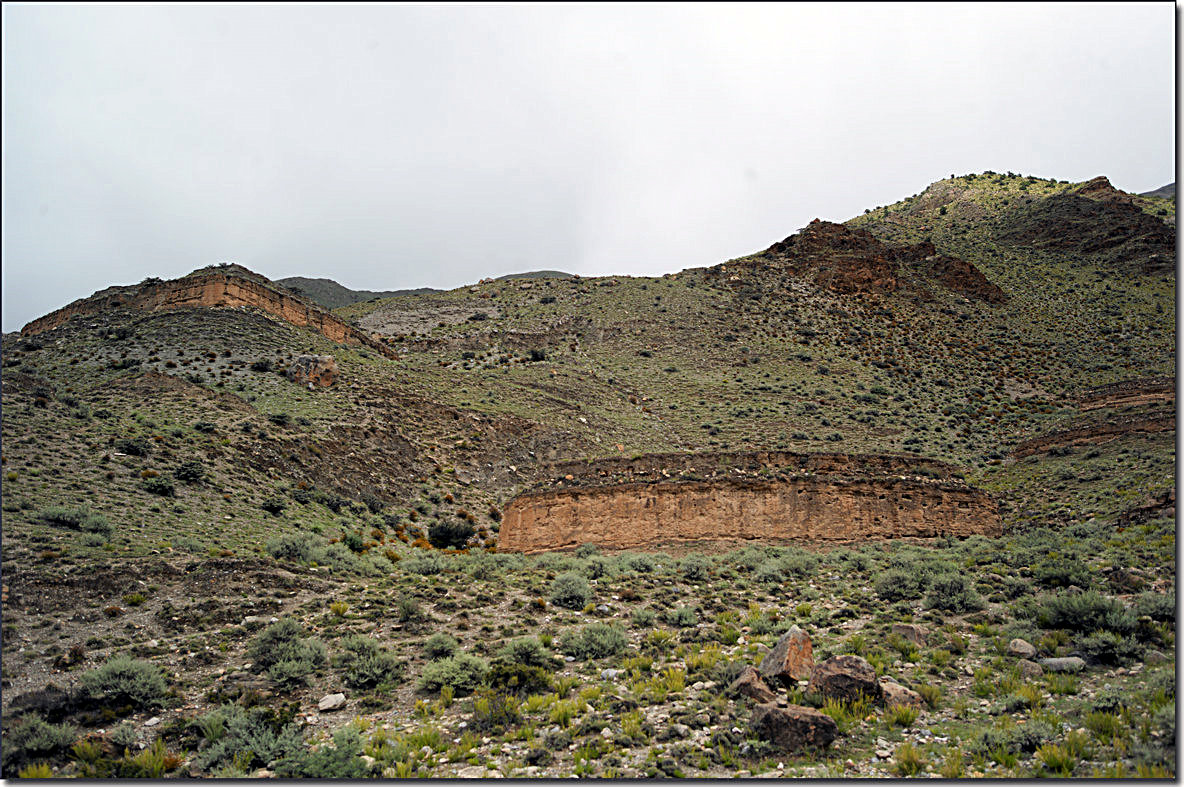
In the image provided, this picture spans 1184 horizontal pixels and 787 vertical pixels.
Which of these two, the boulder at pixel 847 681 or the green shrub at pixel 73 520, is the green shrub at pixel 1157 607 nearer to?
the boulder at pixel 847 681

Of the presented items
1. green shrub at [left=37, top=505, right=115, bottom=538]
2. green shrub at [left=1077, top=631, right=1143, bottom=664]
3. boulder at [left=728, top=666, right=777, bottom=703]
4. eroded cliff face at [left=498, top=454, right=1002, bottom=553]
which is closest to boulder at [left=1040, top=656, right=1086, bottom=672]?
green shrub at [left=1077, top=631, right=1143, bottom=664]

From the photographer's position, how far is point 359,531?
20297 mm

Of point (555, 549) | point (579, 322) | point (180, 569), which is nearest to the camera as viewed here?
point (180, 569)

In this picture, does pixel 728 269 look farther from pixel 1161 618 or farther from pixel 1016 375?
pixel 1161 618

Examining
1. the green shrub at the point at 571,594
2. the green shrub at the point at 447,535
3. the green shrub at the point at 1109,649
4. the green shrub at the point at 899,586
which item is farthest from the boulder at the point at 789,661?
the green shrub at the point at 447,535

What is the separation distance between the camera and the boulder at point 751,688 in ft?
A: 27.3

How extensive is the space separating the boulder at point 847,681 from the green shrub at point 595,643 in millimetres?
3387

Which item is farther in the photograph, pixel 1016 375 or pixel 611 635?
pixel 1016 375

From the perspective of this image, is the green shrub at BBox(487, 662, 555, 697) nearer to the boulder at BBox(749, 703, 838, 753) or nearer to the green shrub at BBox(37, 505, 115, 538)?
the boulder at BBox(749, 703, 838, 753)

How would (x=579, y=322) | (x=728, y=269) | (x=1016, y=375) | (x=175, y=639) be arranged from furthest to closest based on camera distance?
1. (x=728, y=269)
2. (x=579, y=322)
3. (x=1016, y=375)
4. (x=175, y=639)

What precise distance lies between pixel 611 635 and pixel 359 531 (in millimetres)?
12374

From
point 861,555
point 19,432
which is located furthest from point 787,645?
point 19,432

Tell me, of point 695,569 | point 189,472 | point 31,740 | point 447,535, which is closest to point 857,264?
point 447,535

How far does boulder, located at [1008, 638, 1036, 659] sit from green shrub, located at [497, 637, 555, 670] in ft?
23.2
